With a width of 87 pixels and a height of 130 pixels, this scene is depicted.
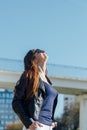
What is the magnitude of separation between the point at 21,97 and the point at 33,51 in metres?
0.48

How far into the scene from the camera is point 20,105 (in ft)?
13.5

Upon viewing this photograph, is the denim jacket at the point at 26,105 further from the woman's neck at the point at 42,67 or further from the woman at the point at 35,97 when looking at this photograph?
the woman's neck at the point at 42,67

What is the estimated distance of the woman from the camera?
4.10 metres

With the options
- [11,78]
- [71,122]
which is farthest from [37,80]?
[71,122]

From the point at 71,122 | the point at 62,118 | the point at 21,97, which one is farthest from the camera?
the point at 62,118

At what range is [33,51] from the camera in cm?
443

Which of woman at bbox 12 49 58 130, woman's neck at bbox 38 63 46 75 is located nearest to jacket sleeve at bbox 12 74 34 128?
woman at bbox 12 49 58 130

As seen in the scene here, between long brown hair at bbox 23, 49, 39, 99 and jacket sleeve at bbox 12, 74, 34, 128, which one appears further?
long brown hair at bbox 23, 49, 39, 99

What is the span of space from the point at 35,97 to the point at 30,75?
0.20 meters

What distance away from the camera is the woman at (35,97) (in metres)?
4.10

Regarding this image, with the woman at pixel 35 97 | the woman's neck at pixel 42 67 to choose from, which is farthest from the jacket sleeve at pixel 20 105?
the woman's neck at pixel 42 67

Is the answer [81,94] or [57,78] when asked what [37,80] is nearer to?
[57,78]

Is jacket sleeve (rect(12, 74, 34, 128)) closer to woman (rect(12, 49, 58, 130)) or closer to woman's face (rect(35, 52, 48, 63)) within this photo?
woman (rect(12, 49, 58, 130))

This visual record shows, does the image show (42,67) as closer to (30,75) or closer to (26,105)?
(30,75)
